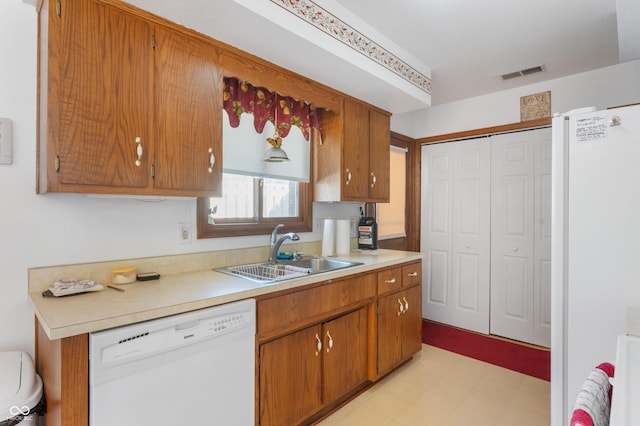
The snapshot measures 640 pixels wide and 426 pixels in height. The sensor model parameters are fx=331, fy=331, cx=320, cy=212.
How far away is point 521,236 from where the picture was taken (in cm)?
322

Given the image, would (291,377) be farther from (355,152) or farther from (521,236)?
(521,236)

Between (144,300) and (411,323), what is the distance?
2.14 m

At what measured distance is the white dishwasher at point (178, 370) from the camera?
1130 millimetres

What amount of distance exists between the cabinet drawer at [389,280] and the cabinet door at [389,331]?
0.06 m

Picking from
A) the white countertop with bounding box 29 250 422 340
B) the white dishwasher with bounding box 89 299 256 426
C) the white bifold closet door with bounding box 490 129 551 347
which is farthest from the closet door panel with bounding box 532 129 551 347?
the white dishwasher with bounding box 89 299 256 426

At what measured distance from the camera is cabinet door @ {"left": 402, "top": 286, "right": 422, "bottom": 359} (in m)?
2.69

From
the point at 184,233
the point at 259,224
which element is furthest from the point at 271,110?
the point at 184,233

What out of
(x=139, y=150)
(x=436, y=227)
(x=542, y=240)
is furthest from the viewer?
(x=436, y=227)

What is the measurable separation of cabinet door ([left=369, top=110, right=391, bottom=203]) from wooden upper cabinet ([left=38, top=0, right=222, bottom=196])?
59.7 inches

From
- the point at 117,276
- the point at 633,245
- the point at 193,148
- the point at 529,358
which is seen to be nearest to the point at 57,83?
the point at 193,148

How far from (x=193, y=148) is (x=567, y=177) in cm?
187

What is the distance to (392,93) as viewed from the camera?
2586 millimetres

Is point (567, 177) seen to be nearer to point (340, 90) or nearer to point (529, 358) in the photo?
point (340, 90)

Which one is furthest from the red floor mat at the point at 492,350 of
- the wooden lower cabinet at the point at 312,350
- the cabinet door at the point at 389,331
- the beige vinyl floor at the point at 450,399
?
the cabinet door at the point at 389,331
